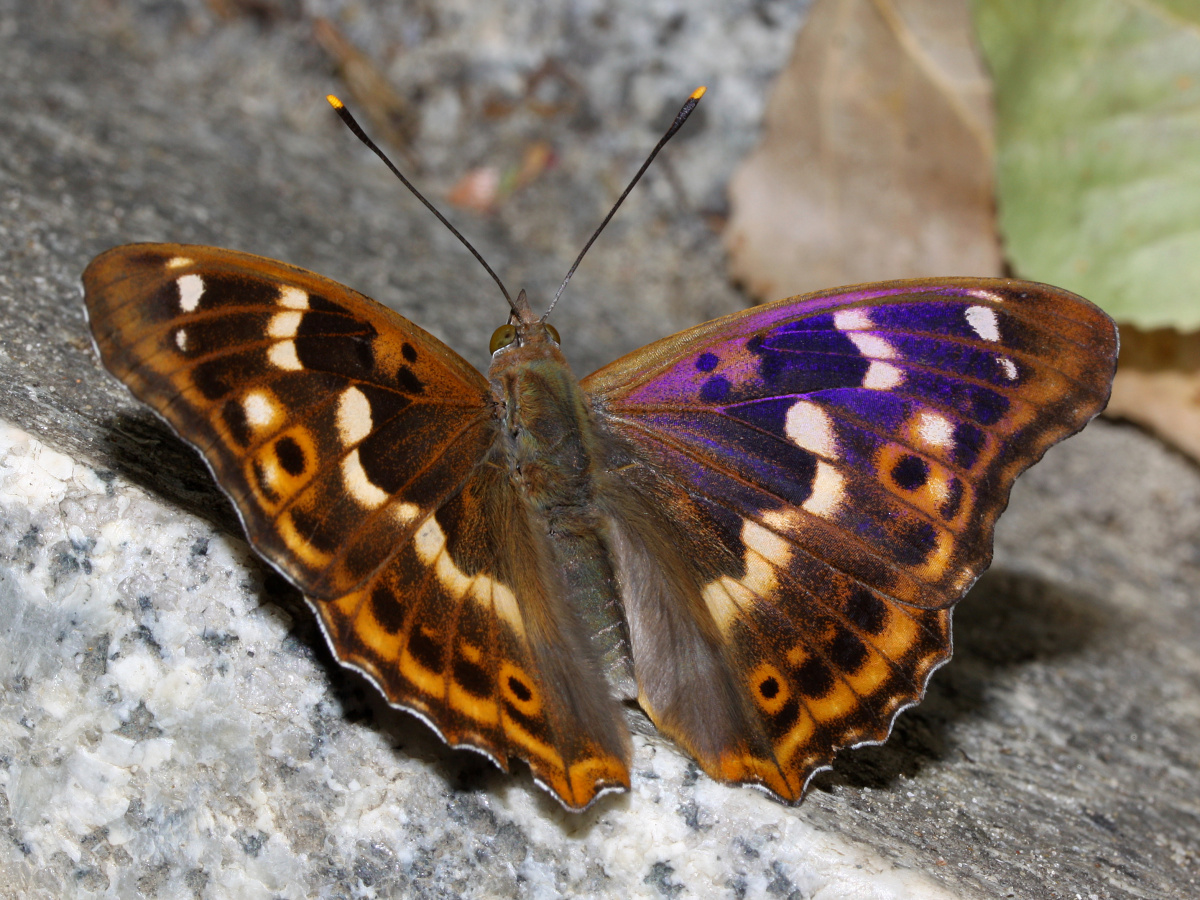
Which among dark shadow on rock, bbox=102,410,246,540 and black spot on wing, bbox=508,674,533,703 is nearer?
black spot on wing, bbox=508,674,533,703

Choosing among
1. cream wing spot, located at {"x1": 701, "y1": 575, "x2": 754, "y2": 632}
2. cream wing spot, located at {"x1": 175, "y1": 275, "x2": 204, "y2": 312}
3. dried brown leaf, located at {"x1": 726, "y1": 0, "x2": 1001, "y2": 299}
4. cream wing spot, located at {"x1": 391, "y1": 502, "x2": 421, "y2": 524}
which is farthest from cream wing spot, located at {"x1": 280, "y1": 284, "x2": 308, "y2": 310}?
dried brown leaf, located at {"x1": 726, "y1": 0, "x2": 1001, "y2": 299}

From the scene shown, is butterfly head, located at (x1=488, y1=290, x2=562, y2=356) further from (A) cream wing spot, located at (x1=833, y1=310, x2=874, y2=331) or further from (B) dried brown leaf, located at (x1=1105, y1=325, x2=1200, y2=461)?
(B) dried brown leaf, located at (x1=1105, y1=325, x2=1200, y2=461)

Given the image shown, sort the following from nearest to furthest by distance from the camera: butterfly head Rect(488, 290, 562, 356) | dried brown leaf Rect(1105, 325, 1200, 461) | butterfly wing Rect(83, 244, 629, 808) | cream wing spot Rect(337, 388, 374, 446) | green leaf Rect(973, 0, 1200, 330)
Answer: butterfly wing Rect(83, 244, 629, 808), cream wing spot Rect(337, 388, 374, 446), butterfly head Rect(488, 290, 562, 356), green leaf Rect(973, 0, 1200, 330), dried brown leaf Rect(1105, 325, 1200, 461)

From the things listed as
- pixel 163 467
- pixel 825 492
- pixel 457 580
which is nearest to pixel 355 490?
pixel 457 580

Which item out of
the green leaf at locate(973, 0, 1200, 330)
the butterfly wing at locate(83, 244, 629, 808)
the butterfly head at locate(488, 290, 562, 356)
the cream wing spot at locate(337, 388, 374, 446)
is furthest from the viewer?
the green leaf at locate(973, 0, 1200, 330)

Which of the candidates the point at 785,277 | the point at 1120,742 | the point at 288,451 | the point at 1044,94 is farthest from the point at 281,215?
the point at 1120,742

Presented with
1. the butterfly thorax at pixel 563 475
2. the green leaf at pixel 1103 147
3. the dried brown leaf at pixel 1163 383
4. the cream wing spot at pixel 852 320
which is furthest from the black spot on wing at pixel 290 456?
the dried brown leaf at pixel 1163 383
